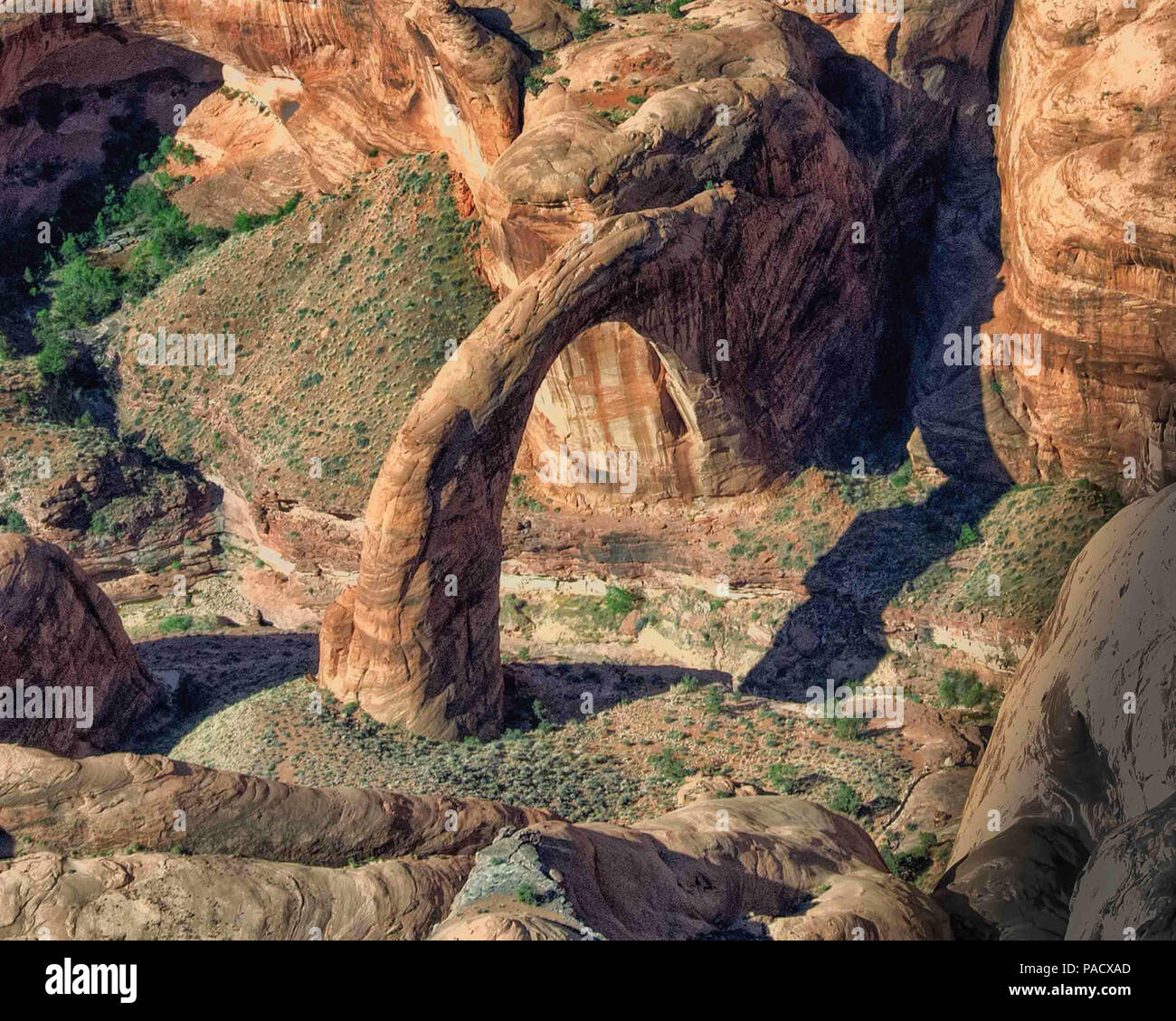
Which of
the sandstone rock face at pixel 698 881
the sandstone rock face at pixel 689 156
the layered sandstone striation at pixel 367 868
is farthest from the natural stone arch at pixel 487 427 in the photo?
the sandstone rock face at pixel 698 881

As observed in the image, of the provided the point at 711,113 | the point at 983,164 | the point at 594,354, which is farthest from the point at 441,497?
the point at 983,164

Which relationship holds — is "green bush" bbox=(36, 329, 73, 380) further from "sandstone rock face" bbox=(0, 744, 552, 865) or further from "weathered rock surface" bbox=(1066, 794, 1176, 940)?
"weathered rock surface" bbox=(1066, 794, 1176, 940)

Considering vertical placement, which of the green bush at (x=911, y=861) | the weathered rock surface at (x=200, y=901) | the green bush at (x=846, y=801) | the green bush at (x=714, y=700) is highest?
the green bush at (x=714, y=700)

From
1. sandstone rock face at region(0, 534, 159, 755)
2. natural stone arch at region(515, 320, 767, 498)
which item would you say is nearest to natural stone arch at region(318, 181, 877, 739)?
natural stone arch at region(515, 320, 767, 498)

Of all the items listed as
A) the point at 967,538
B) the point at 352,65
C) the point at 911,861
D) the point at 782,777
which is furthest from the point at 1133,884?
the point at 352,65

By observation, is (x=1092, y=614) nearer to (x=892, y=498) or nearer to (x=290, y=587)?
(x=892, y=498)

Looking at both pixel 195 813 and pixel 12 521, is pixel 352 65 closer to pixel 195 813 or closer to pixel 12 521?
pixel 12 521

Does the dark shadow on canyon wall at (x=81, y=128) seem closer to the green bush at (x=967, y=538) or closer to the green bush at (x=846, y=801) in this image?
the green bush at (x=967, y=538)
